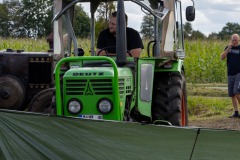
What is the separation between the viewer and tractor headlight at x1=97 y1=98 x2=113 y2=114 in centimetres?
722

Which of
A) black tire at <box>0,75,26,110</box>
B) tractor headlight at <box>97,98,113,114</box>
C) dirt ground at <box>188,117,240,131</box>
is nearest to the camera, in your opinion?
tractor headlight at <box>97,98,113,114</box>

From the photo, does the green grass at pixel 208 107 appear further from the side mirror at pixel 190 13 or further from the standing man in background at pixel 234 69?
the side mirror at pixel 190 13

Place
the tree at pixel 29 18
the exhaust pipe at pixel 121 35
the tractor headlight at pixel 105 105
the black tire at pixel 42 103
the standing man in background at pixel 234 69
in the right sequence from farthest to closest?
the tree at pixel 29 18 → the standing man in background at pixel 234 69 → the black tire at pixel 42 103 → the exhaust pipe at pixel 121 35 → the tractor headlight at pixel 105 105

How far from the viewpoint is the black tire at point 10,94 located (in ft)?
38.0

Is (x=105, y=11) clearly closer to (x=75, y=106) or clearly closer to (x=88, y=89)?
(x=88, y=89)

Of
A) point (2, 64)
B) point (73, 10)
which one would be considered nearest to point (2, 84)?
point (2, 64)

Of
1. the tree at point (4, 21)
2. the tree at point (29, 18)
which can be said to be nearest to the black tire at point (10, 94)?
the tree at point (29, 18)

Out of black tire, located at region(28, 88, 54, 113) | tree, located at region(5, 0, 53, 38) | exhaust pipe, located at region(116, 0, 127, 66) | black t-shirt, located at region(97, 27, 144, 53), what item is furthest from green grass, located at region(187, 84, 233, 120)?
tree, located at region(5, 0, 53, 38)

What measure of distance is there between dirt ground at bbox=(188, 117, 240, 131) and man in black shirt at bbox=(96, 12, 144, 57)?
4.15 meters

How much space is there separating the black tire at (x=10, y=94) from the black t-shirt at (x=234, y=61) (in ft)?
16.7

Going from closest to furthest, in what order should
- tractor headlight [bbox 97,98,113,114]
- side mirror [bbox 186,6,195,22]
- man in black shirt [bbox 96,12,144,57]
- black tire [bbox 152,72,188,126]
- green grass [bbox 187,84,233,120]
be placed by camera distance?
1. tractor headlight [bbox 97,98,113,114]
2. man in black shirt [bbox 96,12,144,57]
3. black tire [bbox 152,72,188,126]
4. side mirror [bbox 186,6,195,22]
5. green grass [bbox 187,84,233,120]

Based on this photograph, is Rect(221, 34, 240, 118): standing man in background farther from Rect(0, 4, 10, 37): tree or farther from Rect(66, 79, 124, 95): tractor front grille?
Rect(0, 4, 10, 37): tree

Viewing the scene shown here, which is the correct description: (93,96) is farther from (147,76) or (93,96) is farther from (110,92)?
(147,76)

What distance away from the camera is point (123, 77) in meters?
7.64
